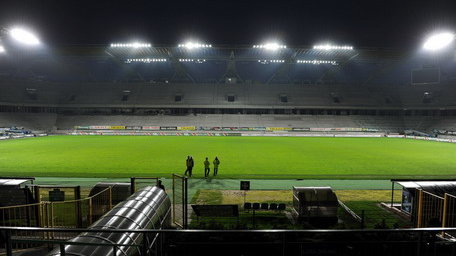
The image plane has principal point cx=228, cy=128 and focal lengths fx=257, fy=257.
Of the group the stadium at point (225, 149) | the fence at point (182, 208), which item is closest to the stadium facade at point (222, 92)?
the stadium at point (225, 149)

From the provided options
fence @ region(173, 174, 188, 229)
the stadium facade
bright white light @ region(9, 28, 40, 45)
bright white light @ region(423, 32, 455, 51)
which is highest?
bright white light @ region(423, 32, 455, 51)

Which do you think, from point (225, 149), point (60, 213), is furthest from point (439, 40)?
point (60, 213)

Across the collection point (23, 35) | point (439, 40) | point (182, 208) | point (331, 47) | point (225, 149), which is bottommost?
point (225, 149)

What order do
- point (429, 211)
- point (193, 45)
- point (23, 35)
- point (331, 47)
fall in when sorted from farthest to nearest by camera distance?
point (331, 47) < point (193, 45) < point (23, 35) < point (429, 211)

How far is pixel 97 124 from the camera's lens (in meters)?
61.6

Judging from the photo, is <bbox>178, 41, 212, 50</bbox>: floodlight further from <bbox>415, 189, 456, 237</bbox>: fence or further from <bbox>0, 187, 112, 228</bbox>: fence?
<bbox>415, 189, 456, 237</bbox>: fence

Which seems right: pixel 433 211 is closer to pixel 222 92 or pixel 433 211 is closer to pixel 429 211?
pixel 429 211

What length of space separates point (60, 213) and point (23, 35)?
52590 mm

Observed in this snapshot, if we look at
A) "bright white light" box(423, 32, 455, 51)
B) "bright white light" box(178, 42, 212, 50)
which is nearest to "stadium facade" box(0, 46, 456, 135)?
"bright white light" box(178, 42, 212, 50)

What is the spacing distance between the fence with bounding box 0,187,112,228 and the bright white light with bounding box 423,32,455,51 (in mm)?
56623

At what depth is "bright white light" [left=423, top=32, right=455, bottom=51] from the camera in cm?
4509

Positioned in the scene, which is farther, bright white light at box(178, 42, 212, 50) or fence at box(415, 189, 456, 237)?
bright white light at box(178, 42, 212, 50)

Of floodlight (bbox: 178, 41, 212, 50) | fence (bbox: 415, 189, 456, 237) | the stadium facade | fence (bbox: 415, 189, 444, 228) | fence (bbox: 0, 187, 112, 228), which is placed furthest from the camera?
the stadium facade

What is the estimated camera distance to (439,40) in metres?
47.3
